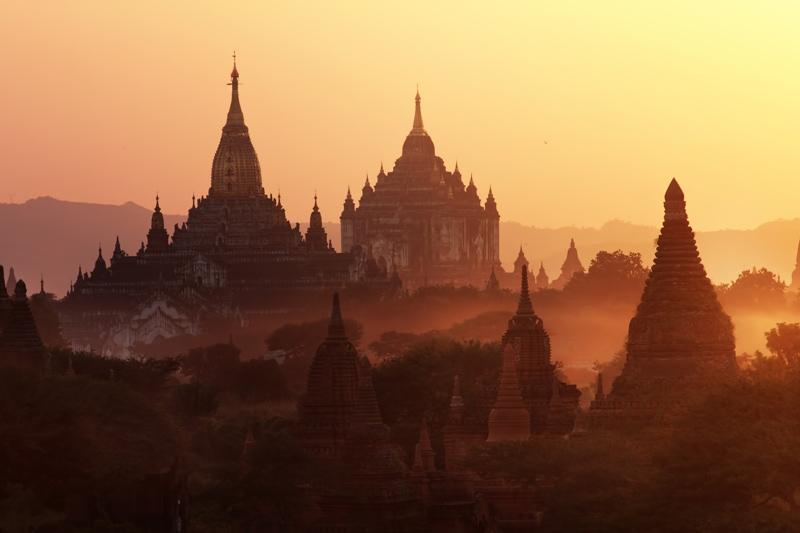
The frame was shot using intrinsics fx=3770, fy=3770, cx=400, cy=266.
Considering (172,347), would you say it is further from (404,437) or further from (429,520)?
(429,520)

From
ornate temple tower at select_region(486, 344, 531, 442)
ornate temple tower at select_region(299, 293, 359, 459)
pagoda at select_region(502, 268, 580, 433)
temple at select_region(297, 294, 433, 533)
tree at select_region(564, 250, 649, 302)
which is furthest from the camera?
tree at select_region(564, 250, 649, 302)

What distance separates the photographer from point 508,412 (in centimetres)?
8375

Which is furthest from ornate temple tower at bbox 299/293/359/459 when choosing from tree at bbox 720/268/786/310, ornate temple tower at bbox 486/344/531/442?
tree at bbox 720/268/786/310

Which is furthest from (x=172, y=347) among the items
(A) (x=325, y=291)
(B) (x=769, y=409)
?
(B) (x=769, y=409)

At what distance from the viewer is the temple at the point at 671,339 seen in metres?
80.7

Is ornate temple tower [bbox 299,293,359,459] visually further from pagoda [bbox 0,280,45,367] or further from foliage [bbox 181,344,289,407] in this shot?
foliage [bbox 181,344,289,407]

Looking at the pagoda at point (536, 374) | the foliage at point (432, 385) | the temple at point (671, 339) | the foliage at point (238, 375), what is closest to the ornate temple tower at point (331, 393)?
the foliage at point (432, 385)

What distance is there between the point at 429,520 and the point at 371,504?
1299 mm

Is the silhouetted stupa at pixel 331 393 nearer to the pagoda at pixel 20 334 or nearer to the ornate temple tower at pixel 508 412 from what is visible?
the ornate temple tower at pixel 508 412

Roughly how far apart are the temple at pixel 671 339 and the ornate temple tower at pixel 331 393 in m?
8.05

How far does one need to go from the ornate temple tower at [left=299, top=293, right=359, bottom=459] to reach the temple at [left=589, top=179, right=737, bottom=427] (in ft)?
26.4

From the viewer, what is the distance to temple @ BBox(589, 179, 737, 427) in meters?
80.7

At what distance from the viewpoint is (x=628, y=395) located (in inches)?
3199

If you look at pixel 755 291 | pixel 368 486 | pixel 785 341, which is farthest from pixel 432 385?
pixel 755 291
